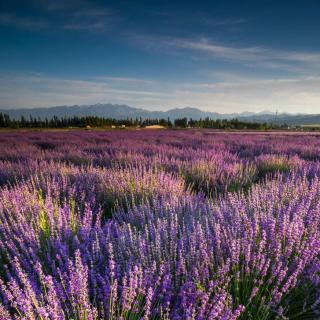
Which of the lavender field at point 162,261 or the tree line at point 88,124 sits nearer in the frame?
the lavender field at point 162,261

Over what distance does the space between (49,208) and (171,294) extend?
165 centimetres

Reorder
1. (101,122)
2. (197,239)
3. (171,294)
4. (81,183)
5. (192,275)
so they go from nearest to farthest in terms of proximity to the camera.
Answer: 1. (171,294)
2. (192,275)
3. (197,239)
4. (81,183)
5. (101,122)

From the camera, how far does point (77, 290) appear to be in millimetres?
1541

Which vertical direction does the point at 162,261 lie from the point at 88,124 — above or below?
above

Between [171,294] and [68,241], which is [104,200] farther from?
[171,294]

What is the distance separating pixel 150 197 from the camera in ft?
13.7

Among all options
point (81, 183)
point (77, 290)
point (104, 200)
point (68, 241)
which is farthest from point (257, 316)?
point (81, 183)

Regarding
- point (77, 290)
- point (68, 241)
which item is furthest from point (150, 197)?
point (77, 290)

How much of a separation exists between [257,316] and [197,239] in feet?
1.90

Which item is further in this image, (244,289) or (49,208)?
(49,208)

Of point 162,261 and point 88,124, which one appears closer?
point 162,261

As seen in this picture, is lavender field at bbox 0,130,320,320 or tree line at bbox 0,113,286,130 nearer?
lavender field at bbox 0,130,320,320

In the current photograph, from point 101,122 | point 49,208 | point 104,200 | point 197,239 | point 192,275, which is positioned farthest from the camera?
point 101,122

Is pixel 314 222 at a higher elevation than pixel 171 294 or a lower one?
higher
